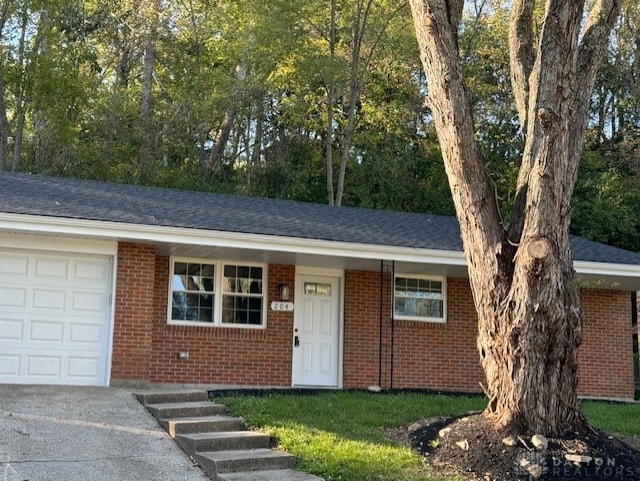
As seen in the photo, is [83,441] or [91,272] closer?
[83,441]

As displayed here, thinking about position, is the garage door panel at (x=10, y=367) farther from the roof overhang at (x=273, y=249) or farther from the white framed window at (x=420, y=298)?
the white framed window at (x=420, y=298)

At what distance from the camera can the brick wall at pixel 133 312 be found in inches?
459

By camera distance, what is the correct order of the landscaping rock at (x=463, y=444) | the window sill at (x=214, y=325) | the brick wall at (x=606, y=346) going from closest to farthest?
1. the landscaping rock at (x=463, y=444)
2. the window sill at (x=214, y=325)
3. the brick wall at (x=606, y=346)

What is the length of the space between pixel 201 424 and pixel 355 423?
188cm

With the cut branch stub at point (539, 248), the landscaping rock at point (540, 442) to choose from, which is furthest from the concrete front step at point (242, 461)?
the cut branch stub at point (539, 248)

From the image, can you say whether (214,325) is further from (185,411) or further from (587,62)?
(587,62)

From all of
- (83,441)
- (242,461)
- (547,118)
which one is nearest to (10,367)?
(83,441)

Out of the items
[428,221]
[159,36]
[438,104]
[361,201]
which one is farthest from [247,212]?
[159,36]

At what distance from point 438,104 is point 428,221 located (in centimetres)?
746

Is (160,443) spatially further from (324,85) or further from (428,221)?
(324,85)

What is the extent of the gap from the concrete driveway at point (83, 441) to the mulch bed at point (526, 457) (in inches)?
101

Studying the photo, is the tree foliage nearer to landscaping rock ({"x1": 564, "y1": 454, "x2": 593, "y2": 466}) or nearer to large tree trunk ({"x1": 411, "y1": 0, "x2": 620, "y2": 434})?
large tree trunk ({"x1": 411, "y1": 0, "x2": 620, "y2": 434})

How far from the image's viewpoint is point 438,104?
8.75 meters

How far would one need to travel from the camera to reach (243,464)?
25.5 feet
